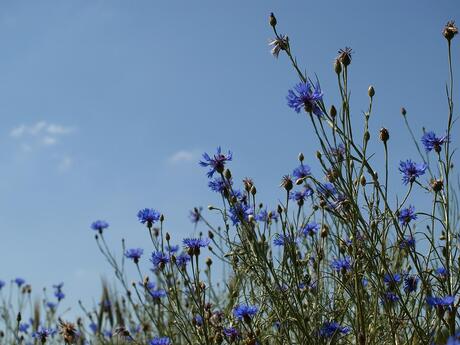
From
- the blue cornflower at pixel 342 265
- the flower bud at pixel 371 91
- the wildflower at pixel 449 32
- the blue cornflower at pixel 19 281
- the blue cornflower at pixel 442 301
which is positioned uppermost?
the blue cornflower at pixel 19 281

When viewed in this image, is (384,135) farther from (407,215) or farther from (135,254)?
(135,254)

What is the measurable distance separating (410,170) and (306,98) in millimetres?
704

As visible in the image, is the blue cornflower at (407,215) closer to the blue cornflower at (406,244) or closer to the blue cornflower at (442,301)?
the blue cornflower at (406,244)

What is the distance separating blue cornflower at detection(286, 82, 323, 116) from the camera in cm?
257

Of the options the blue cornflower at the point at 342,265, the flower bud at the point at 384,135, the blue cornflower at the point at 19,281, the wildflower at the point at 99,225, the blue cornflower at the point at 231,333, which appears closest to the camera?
the flower bud at the point at 384,135

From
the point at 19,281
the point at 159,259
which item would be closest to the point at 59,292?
the point at 19,281

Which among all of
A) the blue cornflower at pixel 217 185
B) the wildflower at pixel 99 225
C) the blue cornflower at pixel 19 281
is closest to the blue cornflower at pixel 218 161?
the blue cornflower at pixel 217 185

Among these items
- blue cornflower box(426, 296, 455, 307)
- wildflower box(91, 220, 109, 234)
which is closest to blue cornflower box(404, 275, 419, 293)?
blue cornflower box(426, 296, 455, 307)

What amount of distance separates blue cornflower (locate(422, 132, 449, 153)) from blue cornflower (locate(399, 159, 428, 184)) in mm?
122

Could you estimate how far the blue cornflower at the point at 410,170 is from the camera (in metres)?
2.99

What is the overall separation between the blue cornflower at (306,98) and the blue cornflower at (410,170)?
0.61m

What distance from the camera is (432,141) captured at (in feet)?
10.0

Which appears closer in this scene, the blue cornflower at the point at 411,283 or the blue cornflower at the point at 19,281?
the blue cornflower at the point at 411,283

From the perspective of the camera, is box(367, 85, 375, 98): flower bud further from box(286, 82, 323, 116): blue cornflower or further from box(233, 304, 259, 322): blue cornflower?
box(233, 304, 259, 322): blue cornflower
